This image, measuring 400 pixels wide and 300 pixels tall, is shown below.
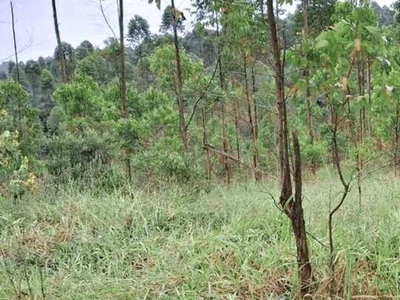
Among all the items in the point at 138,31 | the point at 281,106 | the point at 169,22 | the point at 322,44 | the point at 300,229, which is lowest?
the point at 300,229

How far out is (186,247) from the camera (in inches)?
112

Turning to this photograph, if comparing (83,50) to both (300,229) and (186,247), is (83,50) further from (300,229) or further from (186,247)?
(300,229)

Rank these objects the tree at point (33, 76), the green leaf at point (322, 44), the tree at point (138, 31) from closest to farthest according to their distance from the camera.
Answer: the green leaf at point (322, 44), the tree at point (138, 31), the tree at point (33, 76)

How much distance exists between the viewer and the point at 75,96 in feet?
30.6

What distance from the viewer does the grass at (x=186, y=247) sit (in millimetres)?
2277

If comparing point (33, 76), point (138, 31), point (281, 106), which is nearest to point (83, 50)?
point (33, 76)

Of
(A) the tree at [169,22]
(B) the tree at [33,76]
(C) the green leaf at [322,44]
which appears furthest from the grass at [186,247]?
(B) the tree at [33,76]

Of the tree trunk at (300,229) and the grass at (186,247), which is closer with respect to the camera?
the tree trunk at (300,229)

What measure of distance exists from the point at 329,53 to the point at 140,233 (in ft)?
7.40

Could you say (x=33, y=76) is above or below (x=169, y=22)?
above

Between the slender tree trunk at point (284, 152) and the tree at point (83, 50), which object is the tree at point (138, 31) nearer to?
the tree at point (83, 50)

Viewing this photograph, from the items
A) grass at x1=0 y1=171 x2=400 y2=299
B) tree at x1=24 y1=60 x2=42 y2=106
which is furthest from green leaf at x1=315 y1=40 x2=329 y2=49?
tree at x1=24 y1=60 x2=42 y2=106

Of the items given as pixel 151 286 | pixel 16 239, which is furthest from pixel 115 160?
pixel 151 286

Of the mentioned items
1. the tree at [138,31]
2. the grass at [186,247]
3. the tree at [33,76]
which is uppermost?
the tree at [138,31]
